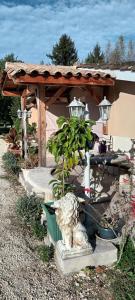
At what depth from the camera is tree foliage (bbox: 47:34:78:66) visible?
3553 centimetres

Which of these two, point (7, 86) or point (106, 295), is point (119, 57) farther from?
point (106, 295)

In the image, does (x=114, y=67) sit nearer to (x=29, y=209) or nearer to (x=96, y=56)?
(x=29, y=209)

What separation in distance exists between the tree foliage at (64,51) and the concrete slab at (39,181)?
30129 mm

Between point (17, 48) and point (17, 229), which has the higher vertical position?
point (17, 48)

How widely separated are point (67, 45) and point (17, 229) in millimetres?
33713

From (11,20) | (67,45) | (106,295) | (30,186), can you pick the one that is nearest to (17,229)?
(30,186)

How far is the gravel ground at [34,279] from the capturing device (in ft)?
11.5

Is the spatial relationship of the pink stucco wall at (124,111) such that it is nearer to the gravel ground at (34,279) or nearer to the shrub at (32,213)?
the shrub at (32,213)

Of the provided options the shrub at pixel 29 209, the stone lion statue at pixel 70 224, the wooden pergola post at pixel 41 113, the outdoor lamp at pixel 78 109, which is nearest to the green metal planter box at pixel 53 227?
the stone lion statue at pixel 70 224

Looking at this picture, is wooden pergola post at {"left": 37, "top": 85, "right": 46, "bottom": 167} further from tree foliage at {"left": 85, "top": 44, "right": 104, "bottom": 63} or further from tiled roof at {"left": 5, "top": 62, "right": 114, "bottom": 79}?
tree foliage at {"left": 85, "top": 44, "right": 104, "bottom": 63}

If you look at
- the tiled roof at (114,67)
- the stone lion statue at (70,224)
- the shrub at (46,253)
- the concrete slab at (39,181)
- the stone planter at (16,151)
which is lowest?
the shrub at (46,253)

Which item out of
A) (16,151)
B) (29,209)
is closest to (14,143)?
(16,151)

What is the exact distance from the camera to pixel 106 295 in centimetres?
347

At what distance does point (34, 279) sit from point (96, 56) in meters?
38.8
